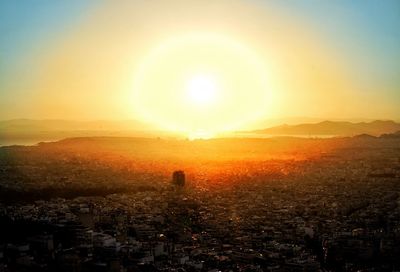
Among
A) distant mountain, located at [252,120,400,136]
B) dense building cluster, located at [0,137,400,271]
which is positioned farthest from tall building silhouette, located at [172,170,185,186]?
distant mountain, located at [252,120,400,136]

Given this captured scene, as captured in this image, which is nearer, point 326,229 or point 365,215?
point 326,229

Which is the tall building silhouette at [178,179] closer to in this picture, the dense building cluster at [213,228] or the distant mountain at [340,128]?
the dense building cluster at [213,228]

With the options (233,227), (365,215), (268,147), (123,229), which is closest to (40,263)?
(123,229)

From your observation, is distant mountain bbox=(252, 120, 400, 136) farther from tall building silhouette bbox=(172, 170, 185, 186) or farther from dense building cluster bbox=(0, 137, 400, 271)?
dense building cluster bbox=(0, 137, 400, 271)

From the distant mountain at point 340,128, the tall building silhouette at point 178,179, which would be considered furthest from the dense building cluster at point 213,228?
the distant mountain at point 340,128

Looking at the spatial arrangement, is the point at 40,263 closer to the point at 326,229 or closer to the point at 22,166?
the point at 326,229
